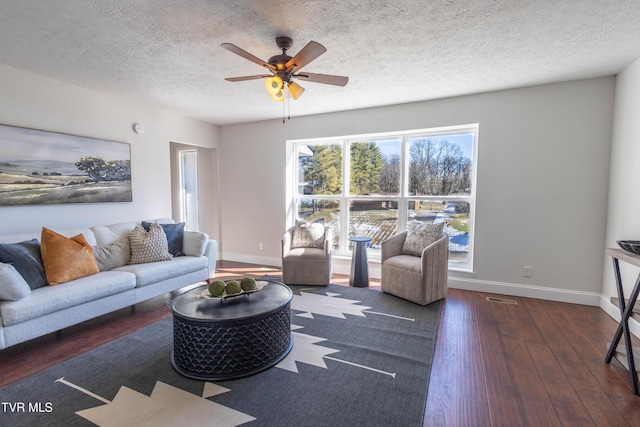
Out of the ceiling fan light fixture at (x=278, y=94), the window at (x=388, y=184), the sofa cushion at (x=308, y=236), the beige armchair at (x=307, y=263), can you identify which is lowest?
the beige armchair at (x=307, y=263)

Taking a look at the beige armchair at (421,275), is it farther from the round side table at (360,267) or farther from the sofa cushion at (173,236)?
the sofa cushion at (173,236)

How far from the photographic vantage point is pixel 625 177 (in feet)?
9.39

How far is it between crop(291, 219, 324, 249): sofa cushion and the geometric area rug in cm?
166

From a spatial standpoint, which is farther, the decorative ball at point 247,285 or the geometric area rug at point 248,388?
the decorative ball at point 247,285

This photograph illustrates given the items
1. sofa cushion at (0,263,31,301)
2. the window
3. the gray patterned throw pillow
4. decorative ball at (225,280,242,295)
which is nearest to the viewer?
sofa cushion at (0,263,31,301)

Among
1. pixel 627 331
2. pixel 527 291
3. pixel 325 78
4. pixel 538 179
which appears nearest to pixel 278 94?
pixel 325 78

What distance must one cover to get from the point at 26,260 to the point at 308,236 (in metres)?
2.90

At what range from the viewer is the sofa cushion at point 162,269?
3.04 metres

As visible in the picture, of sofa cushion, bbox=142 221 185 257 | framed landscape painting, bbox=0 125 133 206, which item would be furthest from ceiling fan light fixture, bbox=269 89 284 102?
framed landscape painting, bbox=0 125 133 206

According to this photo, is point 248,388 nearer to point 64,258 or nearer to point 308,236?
point 64,258

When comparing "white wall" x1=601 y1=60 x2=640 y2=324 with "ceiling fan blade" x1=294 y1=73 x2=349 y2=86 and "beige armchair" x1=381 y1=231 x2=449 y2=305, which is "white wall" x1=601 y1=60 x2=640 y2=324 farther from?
"ceiling fan blade" x1=294 y1=73 x2=349 y2=86

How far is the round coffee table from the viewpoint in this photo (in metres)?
1.93

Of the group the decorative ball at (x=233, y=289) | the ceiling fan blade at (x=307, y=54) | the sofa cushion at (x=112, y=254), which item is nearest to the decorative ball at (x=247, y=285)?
the decorative ball at (x=233, y=289)

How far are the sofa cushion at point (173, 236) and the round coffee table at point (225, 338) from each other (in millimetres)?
1810
